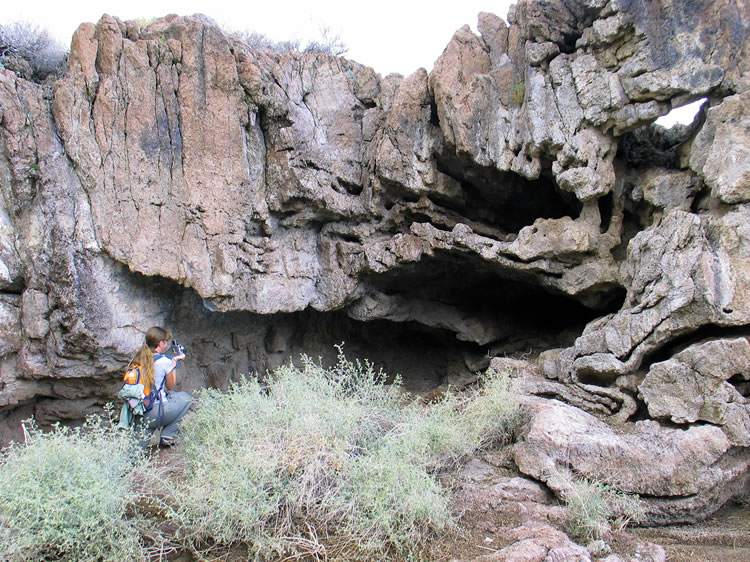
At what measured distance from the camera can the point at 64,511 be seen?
11.6 ft

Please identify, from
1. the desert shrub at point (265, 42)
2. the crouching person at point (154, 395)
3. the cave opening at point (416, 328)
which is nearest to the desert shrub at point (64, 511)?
the crouching person at point (154, 395)

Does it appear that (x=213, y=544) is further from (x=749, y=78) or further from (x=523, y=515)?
(x=749, y=78)

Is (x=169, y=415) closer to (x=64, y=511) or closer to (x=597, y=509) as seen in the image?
(x=64, y=511)

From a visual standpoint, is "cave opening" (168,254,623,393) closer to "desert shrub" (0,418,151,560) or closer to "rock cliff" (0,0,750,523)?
"rock cliff" (0,0,750,523)

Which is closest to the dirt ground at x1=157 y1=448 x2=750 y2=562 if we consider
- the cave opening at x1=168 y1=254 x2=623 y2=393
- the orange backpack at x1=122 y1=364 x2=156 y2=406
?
the orange backpack at x1=122 y1=364 x2=156 y2=406

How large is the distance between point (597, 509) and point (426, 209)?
4378mm

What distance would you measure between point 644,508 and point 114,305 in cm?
567

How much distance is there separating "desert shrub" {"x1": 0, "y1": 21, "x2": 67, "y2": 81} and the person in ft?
13.0

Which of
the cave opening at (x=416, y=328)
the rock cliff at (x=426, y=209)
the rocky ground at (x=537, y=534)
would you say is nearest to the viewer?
the rocky ground at (x=537, y=534)

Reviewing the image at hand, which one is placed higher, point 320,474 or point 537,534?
point 320,474

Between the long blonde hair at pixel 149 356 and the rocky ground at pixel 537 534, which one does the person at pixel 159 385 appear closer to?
the long blonde hair at pixel 149 356

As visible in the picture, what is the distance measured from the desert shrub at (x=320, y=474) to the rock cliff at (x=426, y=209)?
0.89m

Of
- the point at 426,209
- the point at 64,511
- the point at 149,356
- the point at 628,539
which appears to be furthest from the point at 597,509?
the point at 426,209

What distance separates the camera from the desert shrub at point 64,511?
11.2 ft
